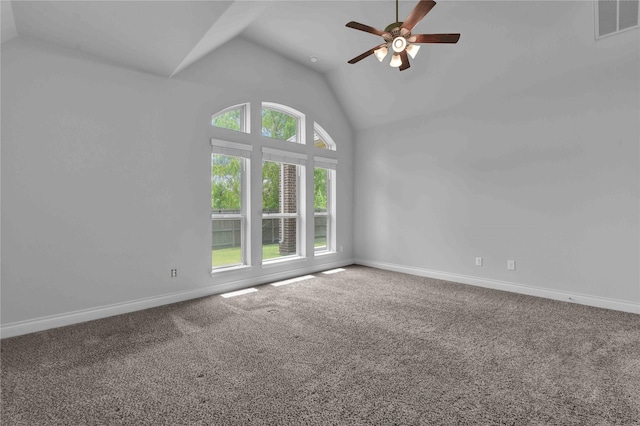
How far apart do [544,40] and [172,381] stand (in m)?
5.12

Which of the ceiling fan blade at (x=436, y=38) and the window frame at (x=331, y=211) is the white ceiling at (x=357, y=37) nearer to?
the ceiling fan blade at (x=436, y=38)

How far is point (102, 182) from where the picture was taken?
134 inches

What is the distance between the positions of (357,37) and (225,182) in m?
2.78

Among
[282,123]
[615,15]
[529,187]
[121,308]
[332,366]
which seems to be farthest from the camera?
[282,123]

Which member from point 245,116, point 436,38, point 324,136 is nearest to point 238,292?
point 245,116

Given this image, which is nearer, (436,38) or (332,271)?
(436,38)

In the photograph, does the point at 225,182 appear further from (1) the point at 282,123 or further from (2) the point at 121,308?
(2) the point at 121,308

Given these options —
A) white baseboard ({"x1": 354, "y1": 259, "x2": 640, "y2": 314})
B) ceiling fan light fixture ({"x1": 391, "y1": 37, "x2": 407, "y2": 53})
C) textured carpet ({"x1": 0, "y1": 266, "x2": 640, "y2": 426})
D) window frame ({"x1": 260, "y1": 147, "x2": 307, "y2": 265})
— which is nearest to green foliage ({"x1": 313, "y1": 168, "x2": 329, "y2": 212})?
window frame ({"x1": 260, "y1": 147, "x2": 307, "y2": 265})

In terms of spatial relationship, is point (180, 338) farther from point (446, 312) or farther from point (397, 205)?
point (397, 205)

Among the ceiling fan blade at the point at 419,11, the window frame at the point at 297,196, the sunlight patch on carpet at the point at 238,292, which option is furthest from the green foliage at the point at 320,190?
the ceiling fan blade at the point at 419,11

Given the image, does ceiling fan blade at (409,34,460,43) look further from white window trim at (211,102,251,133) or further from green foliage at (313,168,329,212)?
green foliage at (313,168,329,212)

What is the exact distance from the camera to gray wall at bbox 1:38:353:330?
117 inches

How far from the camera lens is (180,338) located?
288 centimetres

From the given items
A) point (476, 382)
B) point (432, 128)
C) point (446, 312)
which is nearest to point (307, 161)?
point (432, 128)
